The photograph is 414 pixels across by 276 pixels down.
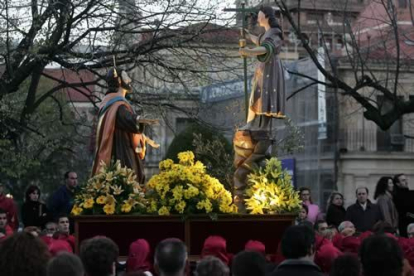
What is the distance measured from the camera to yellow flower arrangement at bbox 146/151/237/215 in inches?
500

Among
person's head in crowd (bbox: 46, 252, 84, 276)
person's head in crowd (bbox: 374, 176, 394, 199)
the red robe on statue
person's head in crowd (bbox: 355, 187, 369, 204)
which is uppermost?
the red robe on statue

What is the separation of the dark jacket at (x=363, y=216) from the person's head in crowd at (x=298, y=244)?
912 centimetres

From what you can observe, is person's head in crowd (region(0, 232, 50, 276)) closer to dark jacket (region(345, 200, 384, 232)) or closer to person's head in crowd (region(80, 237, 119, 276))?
person's head in crowd (region(80, 237, 119, 276))

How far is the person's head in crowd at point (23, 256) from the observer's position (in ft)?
23.5

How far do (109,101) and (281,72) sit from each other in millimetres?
2311

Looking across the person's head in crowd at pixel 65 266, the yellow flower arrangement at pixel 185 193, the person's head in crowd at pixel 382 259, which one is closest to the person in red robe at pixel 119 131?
the yellow flower arrangement at pixel 185 193

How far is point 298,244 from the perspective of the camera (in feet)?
24.5

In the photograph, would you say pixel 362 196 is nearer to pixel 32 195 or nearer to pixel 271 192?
pixel 271 192

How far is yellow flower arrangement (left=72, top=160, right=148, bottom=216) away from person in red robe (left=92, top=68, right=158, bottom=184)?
51.7 inches

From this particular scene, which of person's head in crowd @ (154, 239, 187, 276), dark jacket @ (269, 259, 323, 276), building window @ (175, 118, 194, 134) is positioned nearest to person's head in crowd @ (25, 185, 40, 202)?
building window @ (175, 118, 194, 134)

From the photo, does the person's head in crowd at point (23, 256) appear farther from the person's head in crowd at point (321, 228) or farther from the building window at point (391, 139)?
the building window at point (391, 139)

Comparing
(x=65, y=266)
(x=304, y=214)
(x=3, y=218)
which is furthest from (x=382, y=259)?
(x=3, y=218)

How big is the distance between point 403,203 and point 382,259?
35.0 ft

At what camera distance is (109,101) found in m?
14.7
